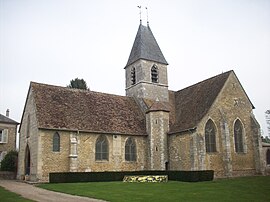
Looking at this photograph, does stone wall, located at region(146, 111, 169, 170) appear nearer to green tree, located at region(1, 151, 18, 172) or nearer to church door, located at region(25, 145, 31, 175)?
church door, located at region(25, 145, 31, 175)

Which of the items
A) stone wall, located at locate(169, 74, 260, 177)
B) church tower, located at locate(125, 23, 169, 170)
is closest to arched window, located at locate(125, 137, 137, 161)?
church tower, located at locate(125, 23, 169, 170)

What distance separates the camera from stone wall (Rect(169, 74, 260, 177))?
84.6 ft

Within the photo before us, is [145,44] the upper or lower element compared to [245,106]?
upper

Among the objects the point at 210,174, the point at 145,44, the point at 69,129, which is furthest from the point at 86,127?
the point at 145,44

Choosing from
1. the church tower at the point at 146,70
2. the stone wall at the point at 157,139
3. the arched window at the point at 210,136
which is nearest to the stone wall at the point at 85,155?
the stone wall at the point at 157,139

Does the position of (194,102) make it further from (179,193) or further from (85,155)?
(179,193)

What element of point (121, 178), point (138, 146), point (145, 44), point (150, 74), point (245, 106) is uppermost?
point (145, 44)

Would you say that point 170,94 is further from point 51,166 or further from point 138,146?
point 51,166

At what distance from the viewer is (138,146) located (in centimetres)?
2872

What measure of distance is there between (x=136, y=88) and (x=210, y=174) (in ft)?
44.6

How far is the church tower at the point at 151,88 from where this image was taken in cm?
2822

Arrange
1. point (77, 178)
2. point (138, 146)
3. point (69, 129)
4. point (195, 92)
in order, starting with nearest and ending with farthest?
point (77, 178) < point (69, 129) < point (138, 146) < point (195, 92)

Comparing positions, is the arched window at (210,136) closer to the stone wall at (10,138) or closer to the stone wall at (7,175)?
the stone wall at (7,175)

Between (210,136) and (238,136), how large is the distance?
343 centimetres
